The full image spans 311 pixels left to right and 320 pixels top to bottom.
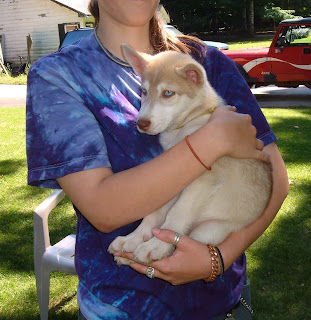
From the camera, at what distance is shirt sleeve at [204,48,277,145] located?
196cm

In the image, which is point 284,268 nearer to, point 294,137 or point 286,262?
point 286,262

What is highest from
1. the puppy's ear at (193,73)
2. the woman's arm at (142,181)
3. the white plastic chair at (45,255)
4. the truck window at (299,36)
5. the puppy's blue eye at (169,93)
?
the puppy's ear at (193,73)

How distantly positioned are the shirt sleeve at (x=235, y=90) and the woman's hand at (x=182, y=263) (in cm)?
61

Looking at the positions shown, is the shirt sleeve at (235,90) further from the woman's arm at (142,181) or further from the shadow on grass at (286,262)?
the shadow on grass at (286,262)

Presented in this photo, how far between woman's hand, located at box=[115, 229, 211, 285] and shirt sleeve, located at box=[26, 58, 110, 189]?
383mm

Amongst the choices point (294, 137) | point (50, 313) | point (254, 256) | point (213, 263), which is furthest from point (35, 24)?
point (213, 263)

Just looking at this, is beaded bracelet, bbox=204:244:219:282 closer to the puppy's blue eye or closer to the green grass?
the puppy's blue eye

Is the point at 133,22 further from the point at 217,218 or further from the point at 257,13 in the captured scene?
the point at 257,13

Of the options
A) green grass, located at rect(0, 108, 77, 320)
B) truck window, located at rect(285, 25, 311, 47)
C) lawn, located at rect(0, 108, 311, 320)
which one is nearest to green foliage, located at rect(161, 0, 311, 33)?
truck window, located at rect(285, 25, 311, 47)

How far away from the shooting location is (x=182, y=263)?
159 cm

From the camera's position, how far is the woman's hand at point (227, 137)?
157 centimetres

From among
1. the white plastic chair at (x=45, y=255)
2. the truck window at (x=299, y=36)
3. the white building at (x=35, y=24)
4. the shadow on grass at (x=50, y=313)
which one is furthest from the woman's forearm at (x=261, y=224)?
the white building at (x=35, y=24)

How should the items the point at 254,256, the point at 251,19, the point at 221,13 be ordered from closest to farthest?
1. the point at 254,256
2. the point at 251,19
3. the point at 221,13

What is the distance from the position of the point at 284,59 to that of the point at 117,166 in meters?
9.76
